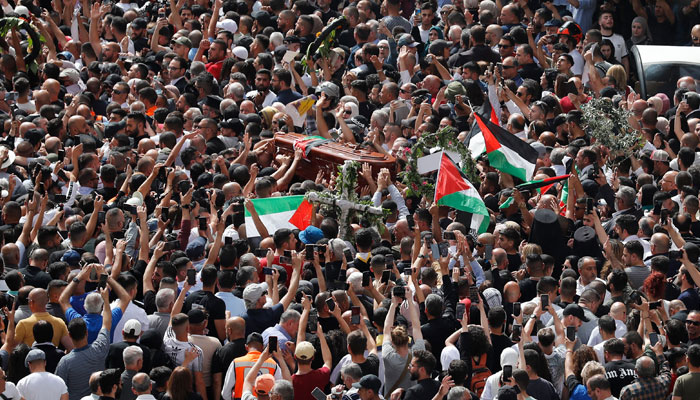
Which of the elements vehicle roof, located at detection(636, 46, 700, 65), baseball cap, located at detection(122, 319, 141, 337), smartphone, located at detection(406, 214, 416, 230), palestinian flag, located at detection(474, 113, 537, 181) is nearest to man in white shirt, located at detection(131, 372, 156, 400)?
baseball cap, located at detection(122, 319, 141, 337)

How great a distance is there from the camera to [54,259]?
15289 millimetres

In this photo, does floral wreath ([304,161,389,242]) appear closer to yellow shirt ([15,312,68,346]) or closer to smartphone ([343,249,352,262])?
smartphone ([343,249,352,262])

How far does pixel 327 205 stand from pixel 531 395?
4722 mm

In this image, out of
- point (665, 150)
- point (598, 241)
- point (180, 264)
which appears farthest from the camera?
point (665, 150)

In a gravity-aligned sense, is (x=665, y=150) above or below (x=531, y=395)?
below

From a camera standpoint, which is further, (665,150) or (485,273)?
(665,150)

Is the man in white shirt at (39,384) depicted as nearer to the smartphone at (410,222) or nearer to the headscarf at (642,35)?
the smartphone at (410,222)

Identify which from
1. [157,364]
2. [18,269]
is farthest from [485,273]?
[18,269]

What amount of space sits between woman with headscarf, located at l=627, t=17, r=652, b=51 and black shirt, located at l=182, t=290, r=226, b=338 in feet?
37.2

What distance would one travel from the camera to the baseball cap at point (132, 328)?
12883 millimetres

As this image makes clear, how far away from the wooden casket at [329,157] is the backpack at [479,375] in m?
4.95

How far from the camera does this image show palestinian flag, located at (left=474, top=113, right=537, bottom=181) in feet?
56.7

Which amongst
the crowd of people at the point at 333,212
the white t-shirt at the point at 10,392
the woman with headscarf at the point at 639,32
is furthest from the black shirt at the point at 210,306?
the woman with headscarf at the point at 639,32

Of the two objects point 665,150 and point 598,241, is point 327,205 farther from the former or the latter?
point 665,150
